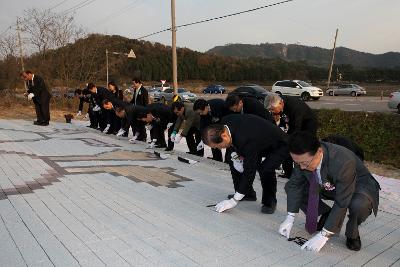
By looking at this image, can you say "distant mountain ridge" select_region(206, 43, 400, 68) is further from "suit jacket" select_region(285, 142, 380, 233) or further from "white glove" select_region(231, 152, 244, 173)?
"suit jacket" select_region(285, 142, 380, 233)

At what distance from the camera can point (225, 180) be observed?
521cm

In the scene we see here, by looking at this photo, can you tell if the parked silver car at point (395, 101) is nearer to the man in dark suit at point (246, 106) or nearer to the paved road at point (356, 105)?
the paved road at point (356, 105)

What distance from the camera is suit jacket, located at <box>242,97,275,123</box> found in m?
5.00

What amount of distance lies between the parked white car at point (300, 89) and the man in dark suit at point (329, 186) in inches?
880

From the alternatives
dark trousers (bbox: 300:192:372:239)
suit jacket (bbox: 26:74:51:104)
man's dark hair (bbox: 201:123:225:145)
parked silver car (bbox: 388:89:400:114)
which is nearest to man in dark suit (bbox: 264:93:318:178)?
man's dark hair (bbox: 201:123:225:145)

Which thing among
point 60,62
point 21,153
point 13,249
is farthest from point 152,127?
point 60,62

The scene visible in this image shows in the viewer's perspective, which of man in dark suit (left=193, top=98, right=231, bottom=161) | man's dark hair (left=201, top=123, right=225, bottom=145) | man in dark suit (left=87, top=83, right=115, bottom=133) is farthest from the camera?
man in dark suit (left=87, top=83, right=115, bottom=133)

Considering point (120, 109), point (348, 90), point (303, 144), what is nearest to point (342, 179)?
point (303, 144)

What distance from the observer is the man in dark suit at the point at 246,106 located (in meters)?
4.93

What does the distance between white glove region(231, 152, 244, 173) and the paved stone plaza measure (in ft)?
1.51

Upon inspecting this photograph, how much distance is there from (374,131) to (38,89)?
9.20m

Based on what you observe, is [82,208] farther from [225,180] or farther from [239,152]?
[225,180]

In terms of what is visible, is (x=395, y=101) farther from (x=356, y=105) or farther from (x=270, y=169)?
(x=270, y=169)


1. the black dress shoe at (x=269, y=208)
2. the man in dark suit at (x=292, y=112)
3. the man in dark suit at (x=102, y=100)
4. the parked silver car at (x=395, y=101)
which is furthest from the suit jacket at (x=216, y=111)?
the parked silver car at (x=395, y=101)
